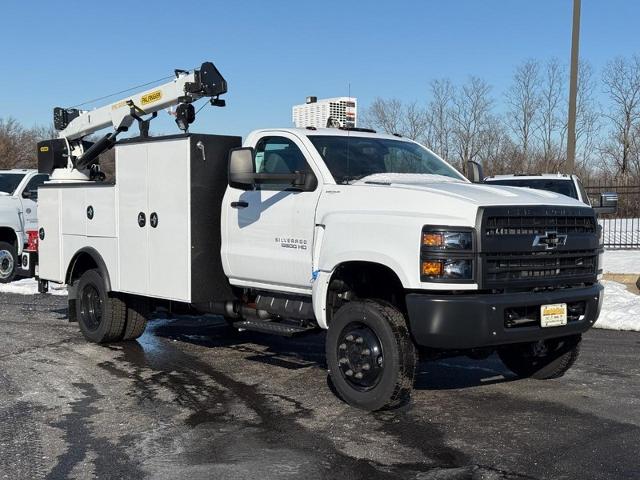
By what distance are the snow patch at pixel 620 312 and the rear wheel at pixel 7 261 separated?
10.8 meters

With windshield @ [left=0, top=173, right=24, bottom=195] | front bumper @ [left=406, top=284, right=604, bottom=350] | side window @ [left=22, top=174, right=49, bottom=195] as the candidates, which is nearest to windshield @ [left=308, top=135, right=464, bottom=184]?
front bumper @ [left=406, top=284, right=604, bottom=350]

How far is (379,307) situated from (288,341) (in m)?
3.58

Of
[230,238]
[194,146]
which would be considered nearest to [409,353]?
[230,238]

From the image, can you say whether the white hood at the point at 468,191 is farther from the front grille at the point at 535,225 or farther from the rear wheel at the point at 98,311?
the rear wheel at the point at 98,311

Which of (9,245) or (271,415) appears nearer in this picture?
(271,415)

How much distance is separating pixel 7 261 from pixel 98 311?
735 centimetres

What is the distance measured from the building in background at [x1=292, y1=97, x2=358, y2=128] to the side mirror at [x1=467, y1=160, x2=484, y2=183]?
3.99ft

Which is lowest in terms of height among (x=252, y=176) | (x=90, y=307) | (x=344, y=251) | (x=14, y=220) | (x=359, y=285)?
(x=90, y=307)

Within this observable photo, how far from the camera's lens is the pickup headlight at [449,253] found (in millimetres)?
5492

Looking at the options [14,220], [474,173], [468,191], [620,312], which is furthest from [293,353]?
[14,220]

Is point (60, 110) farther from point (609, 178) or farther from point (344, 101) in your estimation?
point (609, 178)

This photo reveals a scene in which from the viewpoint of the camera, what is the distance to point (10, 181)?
15.9m

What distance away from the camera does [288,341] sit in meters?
9.37

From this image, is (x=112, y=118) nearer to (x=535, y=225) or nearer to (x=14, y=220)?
(x=14, y=220)
